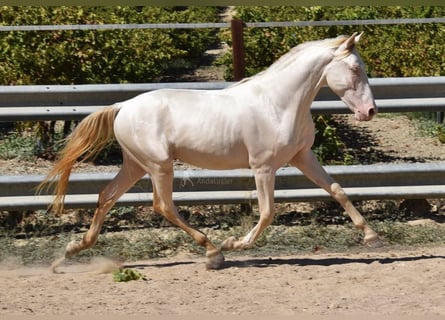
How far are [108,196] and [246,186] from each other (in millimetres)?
1393

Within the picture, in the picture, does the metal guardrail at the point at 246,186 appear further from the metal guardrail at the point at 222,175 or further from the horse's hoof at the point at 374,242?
the horse's hoof at the point at 374,242

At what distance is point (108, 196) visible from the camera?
7730 mm

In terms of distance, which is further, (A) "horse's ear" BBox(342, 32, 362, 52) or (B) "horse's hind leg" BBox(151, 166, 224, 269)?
(B) "horse's hind leg" BBox(151, 166, 224, 269)

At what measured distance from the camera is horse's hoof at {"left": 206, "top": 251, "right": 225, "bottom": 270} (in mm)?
7445

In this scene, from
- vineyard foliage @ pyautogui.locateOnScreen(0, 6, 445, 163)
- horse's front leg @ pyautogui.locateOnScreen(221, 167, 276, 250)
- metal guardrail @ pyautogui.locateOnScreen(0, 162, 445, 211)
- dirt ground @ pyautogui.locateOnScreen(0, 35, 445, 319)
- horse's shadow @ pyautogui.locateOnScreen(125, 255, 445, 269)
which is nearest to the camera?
dirt ground @ pyautogui.locateOnScreen(0, 35, 445, 319)

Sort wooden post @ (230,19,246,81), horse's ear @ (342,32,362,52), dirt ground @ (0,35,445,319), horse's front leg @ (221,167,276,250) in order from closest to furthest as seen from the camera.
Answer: dirt ground @ (0,35,445,319)
horse's ear @ (342,32,362,52)
horse's front leg @ (221,167,276,250)
wooden post @ (230,19,246,81)

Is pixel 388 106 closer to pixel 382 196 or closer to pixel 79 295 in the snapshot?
pixel 382 196

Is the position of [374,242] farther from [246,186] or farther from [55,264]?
[55,264]

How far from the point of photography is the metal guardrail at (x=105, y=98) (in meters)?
8.55

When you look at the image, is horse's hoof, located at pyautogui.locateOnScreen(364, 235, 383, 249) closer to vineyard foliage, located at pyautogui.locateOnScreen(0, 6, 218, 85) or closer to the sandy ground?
the sandy ground

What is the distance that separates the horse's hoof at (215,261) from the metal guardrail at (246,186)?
1103 mm

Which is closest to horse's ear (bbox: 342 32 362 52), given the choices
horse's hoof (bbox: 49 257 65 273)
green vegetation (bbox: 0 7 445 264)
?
green vegetation (bbox: 0 7 445 264)

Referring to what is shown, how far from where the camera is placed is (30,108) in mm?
8586

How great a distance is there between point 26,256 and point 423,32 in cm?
733
